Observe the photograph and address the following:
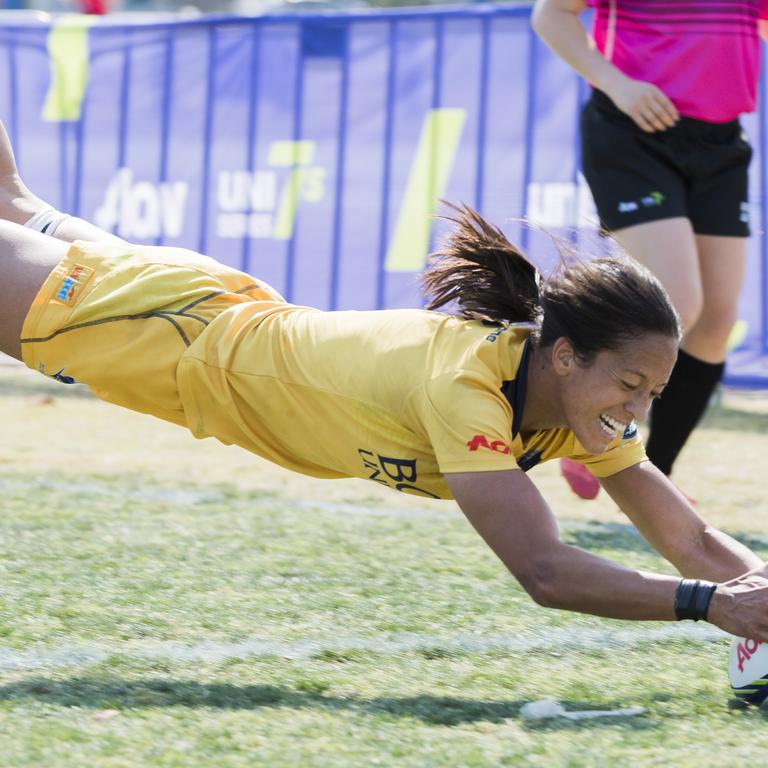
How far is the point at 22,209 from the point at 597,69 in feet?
6.38

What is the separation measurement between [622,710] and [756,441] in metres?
4.32

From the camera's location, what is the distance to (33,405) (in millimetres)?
7402

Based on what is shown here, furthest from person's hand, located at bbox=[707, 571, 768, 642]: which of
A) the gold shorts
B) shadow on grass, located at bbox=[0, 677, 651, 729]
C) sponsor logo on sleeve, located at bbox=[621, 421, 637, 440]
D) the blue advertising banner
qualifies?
the blue advertising banner

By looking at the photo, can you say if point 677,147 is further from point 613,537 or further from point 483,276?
point 483,276

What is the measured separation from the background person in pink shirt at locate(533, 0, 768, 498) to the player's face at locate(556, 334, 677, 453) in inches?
64.2

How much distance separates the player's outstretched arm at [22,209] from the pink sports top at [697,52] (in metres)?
1.95

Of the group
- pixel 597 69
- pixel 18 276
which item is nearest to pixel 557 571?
pixel 18 276

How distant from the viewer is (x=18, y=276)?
3527 mm

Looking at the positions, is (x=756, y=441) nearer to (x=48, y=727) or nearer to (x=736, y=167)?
(x=736, y=167)

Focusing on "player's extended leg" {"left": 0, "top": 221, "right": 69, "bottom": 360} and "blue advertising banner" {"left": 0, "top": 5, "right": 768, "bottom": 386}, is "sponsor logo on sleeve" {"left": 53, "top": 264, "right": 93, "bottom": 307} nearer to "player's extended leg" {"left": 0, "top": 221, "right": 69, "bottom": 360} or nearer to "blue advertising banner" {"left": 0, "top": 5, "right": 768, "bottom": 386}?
"player's extended leg" {"left": 0, "top": 221, "right": 69, "bottom": 360}

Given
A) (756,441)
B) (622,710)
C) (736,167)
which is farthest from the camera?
(756,441)

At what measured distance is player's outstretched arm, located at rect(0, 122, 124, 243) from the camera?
3980mm

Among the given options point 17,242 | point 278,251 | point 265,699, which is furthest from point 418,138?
point 265,699

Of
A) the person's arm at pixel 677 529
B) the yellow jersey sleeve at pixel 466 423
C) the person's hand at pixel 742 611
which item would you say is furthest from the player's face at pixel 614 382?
the person's hand at pixel 742 611
